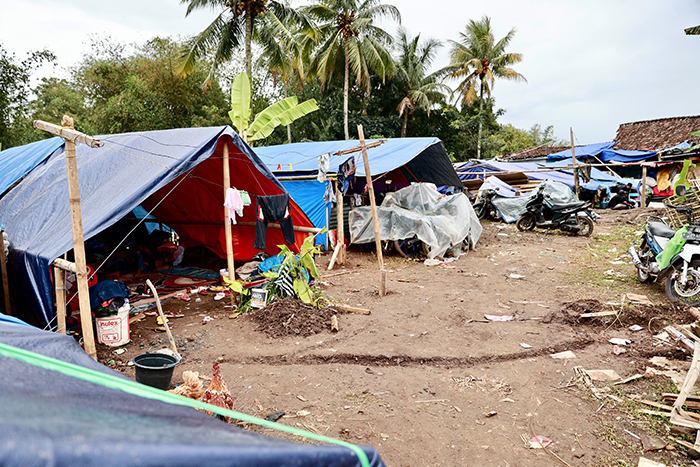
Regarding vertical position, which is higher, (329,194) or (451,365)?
(329,194)

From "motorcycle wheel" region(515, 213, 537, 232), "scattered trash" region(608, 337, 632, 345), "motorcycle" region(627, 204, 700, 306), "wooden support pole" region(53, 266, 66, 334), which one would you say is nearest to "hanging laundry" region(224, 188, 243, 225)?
"wooden support pole" region(53, 266, 66, 334)

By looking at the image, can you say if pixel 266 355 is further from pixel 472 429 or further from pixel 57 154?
pixel 57 154

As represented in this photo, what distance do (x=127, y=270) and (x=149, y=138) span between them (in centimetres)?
328

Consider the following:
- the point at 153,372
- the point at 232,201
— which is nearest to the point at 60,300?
the point at 153,372

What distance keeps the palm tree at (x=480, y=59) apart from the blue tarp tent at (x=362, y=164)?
566 inches

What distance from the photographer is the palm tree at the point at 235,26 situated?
15.6 m

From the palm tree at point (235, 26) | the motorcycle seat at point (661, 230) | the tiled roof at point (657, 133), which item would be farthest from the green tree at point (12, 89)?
the tiled roof at point (657, 133)

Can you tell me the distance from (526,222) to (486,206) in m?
2.63

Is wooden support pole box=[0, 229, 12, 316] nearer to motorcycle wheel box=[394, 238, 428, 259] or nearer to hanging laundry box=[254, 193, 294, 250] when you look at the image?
hanging laundry box=[254, 193, 294, 250]

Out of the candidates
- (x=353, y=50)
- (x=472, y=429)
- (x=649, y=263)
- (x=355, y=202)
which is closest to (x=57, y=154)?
(x=355, y=202)

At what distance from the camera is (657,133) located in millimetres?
21078

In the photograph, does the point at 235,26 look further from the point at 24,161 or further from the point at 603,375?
the point at 603,375

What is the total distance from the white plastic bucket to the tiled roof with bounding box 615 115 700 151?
21.5 meters

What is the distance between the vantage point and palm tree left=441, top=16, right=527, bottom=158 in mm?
25078
